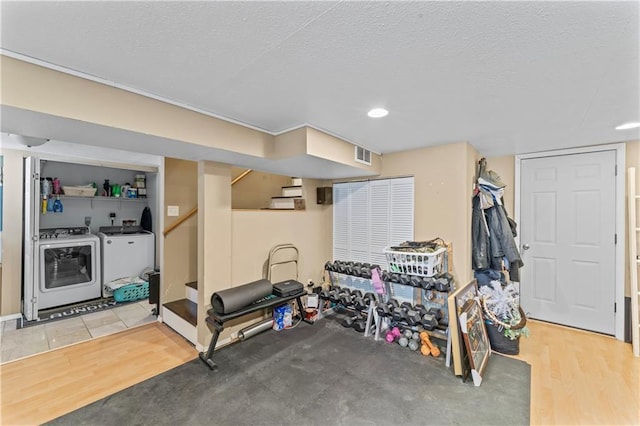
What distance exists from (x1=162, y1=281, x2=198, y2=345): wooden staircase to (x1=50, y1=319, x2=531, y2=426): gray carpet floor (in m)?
0.44

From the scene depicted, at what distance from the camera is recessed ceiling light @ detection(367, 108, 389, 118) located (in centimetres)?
204

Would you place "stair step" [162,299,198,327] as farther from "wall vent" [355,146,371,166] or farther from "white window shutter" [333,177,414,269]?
"wall vent" [355,146,371,166]

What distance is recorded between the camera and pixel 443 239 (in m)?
3.01

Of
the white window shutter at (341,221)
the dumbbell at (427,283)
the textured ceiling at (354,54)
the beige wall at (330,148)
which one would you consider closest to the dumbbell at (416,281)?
the dumbbell at (427,283)

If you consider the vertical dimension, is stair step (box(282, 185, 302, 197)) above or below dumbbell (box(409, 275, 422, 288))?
above

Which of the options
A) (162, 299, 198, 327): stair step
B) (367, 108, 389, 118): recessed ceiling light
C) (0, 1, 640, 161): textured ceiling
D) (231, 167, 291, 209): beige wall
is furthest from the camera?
(231, 167, 291, 209): beige wall

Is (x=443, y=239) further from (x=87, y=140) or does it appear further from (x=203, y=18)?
(x=87, y=140)

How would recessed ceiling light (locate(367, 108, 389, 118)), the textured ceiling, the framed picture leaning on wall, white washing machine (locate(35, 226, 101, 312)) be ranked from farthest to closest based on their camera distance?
white washing machine (locate(35, 226, 101, 312)) → the framed picture leaning on wall → recessed ceiling light (locate(367, 108, 389, 118)) → the textured ceiling

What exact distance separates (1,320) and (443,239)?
5564mm

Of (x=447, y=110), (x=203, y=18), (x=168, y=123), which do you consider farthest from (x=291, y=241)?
(x=203, y=18)

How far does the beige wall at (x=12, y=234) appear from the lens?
3.39 meters

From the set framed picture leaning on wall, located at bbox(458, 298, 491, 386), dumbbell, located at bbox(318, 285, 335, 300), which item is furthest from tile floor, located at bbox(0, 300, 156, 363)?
framed picture leaning on wall, located at bbox(458, 298, 491, 386)

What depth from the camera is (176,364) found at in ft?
8.10

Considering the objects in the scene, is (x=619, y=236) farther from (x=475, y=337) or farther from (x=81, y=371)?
(x=81, y=371)
